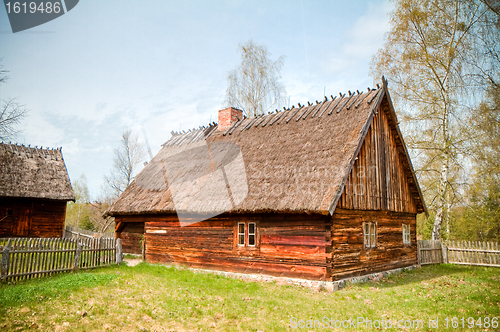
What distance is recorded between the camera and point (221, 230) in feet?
40.5

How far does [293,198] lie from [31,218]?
19.3 metres

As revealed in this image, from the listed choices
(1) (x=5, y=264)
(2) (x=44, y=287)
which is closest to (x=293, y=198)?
(2) (x=44, y=287)

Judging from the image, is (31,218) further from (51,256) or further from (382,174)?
(382,174)

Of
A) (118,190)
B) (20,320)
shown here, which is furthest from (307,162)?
(118,190)

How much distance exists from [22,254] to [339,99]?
39.5ft

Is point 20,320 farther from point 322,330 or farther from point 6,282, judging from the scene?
point 322,330

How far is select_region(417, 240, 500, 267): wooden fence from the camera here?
50.5ft

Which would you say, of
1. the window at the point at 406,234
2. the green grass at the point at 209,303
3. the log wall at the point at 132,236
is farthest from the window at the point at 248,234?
the window at the point at 406,234

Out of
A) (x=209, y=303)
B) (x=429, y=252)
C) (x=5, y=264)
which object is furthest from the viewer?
(x=429, y=252)

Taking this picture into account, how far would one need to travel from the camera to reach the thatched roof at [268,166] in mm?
10562

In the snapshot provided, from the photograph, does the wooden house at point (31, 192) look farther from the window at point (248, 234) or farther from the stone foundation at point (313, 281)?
the window at point (248, 234)

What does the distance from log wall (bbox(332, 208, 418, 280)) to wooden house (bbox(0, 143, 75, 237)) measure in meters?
18.8

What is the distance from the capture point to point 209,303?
813 centimetres

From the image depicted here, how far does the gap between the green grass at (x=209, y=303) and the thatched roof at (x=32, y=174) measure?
1336 centimetres
